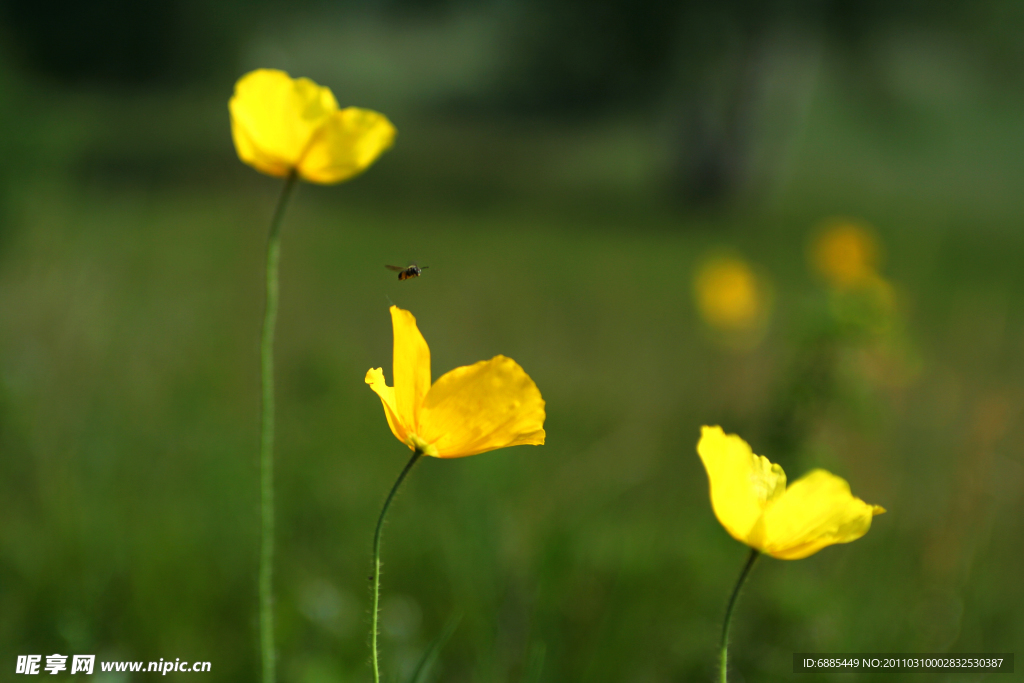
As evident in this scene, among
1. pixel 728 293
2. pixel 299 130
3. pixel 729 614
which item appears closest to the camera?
pixel 729 614

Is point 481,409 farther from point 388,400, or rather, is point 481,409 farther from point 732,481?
point 732,481

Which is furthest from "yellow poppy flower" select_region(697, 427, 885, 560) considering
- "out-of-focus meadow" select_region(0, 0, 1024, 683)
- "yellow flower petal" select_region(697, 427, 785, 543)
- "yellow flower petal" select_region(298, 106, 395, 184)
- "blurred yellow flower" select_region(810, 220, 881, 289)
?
"blurred yellow flower" select_region(810, 220, 881, 289)

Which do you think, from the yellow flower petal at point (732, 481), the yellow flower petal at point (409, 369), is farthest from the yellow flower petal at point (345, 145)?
the yellow flower petal at point (732, 481)

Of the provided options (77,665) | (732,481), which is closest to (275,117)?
(732,481)

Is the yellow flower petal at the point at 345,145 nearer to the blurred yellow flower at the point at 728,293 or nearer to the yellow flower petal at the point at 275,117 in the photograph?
the yellow flower petal at the point at 275,117

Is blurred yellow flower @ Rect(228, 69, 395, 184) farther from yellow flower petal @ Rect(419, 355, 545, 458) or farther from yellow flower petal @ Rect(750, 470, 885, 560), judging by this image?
yellow flower petal @ Rect(750, 470, 885, 560)
